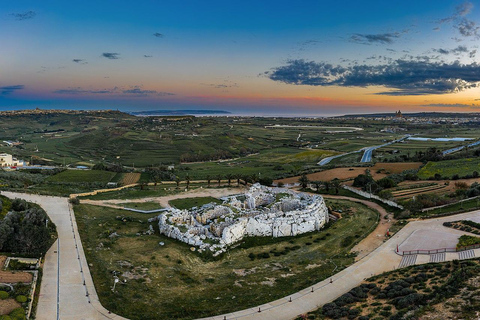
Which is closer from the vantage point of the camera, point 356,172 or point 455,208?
point 455,208

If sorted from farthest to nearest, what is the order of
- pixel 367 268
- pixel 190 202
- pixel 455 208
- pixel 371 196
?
pixel 371 196
pixel 190 202
pixel 455 208
pixel 367 268

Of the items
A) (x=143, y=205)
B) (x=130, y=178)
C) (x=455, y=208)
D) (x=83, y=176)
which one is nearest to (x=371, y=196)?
(x=455, y=208)

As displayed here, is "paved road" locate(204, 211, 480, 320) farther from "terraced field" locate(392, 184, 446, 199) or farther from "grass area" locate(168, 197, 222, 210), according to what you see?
"grass area" locate(168, 197, 222, 210)

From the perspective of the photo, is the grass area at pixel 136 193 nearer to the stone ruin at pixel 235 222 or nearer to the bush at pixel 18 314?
the stone ruin at pixel 235 222

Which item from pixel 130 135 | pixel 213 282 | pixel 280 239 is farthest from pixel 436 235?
pixel 130 135

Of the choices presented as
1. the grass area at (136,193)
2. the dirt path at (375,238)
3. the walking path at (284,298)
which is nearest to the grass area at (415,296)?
the walking path at (284,298)

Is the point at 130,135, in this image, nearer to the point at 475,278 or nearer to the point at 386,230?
the point at 386,230

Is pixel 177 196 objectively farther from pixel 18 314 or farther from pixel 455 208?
pixel 455 208
